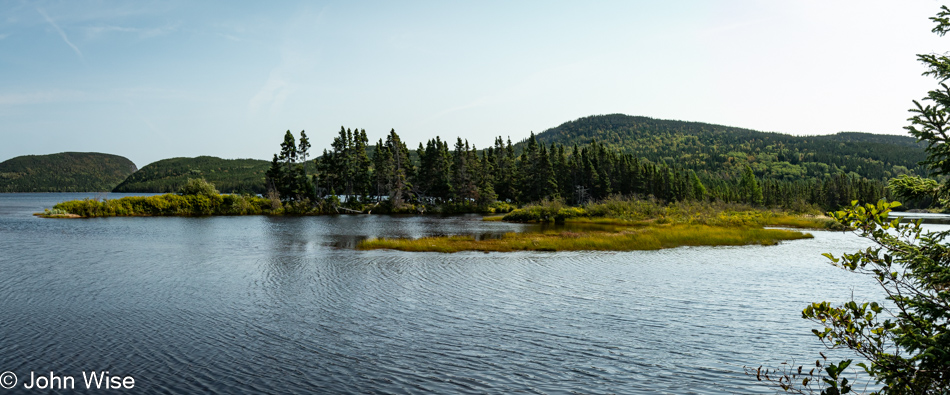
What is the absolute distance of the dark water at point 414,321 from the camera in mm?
11422

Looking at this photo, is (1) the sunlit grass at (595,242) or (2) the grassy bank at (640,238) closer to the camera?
(1) the sunlit grass at (595,242)

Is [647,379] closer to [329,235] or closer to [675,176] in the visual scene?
[329,235]

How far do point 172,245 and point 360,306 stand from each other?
94.2ft

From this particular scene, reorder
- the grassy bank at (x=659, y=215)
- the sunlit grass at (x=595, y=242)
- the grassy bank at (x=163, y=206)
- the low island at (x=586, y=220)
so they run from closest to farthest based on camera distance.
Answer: the sunlit grass at (x=595, y=242) < the low island at (x=586, y=220) < the grassy bank at (x=659, y=215) < the grassy bank at (x=163, y=206)

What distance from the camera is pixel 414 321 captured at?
16.1 meters

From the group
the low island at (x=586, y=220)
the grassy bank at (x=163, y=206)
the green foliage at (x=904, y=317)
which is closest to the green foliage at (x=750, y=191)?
the low island at (x=586, y=220)

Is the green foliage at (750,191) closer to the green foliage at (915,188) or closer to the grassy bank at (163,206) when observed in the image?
the grassy bank at (163,206)

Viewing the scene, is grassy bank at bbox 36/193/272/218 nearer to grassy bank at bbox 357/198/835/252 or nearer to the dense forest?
the dense forest

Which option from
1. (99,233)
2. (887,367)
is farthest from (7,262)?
(887,367)

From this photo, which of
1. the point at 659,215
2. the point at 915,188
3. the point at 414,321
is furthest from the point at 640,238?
the point at 915,188

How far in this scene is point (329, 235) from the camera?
160 feet

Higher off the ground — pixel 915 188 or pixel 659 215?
pixel 915 188

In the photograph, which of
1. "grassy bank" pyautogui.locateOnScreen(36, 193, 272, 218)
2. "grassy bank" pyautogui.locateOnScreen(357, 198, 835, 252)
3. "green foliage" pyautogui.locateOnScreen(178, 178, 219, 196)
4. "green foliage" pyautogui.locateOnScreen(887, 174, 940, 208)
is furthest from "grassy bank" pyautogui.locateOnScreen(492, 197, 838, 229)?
"green foliage" pyautogui.locateOnScreen(178, 178, 219, 196)

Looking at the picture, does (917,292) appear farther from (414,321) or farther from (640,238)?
(640,238)
